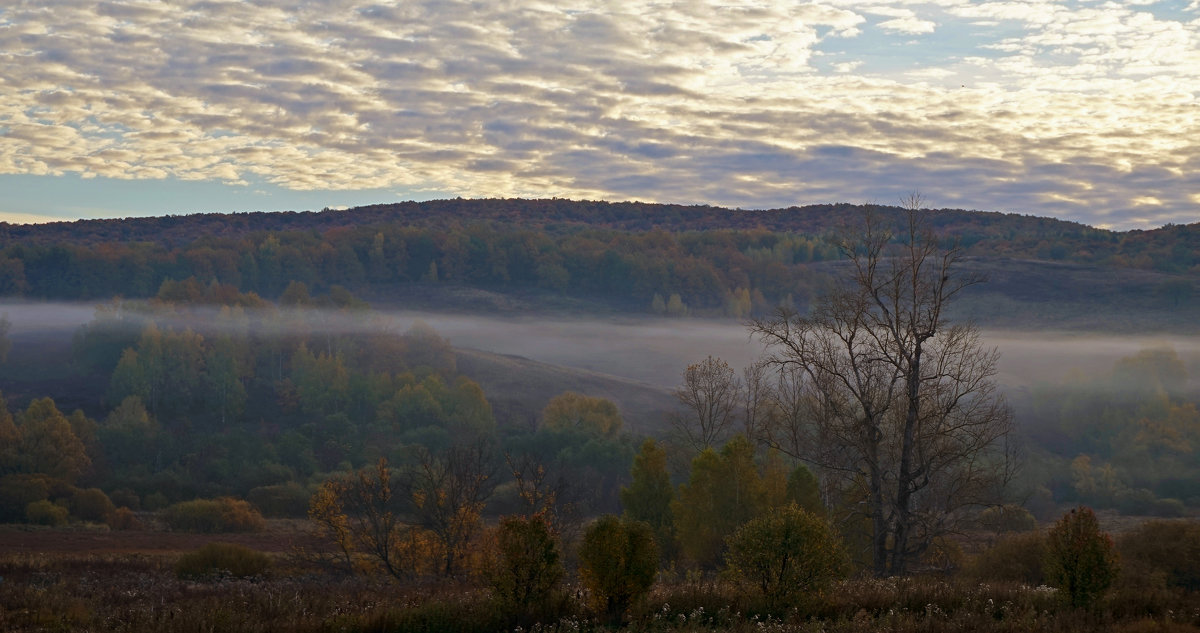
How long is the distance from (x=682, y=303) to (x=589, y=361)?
155ft

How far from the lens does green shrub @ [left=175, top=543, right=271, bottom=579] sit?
3544 cm

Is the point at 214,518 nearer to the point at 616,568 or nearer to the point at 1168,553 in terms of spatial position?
the point at 1168,553

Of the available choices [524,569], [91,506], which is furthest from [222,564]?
[91,506]

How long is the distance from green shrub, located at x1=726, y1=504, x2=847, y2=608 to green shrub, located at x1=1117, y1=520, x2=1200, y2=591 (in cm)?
1700

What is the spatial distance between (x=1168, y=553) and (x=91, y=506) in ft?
231

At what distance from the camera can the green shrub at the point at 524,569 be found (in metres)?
15.8

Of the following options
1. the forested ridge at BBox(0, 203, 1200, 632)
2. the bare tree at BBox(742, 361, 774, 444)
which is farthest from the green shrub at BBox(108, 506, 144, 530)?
the bare tree at BBox(742, 361, 774, 444)

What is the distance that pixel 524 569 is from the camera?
15836 millimetres

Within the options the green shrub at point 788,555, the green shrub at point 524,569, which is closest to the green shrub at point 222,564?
the green shrub at point 524,569

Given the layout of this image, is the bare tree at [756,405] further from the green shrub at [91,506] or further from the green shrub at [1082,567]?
the green shrub at [91,506]

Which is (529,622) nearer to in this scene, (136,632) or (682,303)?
(136,632)

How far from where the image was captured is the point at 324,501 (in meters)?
41.8

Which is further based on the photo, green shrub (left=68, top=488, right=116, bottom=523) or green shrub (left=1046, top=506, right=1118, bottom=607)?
green shrub (left=68, top=488, right=116, bottom=523)

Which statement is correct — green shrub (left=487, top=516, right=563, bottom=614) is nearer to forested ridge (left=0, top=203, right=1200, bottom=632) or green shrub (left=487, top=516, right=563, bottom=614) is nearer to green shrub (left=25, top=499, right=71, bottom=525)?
forested ridge (left=0, top=203, right=1200, bottom=632)
